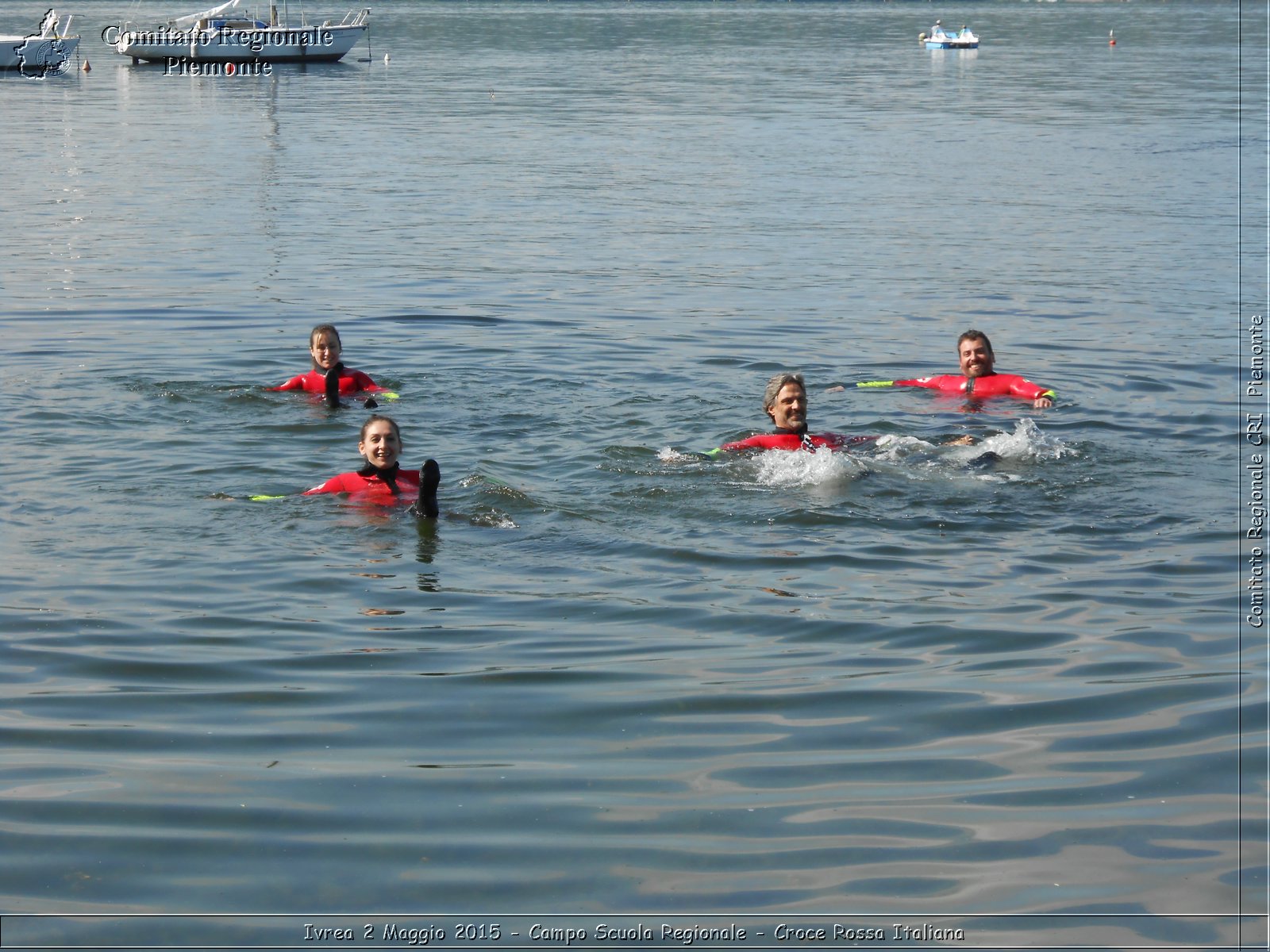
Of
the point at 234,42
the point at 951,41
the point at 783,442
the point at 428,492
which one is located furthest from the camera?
the point at 951,41

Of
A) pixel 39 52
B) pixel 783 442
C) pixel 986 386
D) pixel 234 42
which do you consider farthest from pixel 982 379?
pixel 234 42

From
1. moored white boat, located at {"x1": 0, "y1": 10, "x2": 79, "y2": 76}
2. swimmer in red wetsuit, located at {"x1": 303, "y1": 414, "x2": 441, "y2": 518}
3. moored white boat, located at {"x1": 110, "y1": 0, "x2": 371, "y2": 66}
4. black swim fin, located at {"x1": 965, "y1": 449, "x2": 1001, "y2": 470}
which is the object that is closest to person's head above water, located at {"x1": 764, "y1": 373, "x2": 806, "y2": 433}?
black swim fin, located at {"x1": 965, "y1": 449, "x2": 1001, "y2": 470}

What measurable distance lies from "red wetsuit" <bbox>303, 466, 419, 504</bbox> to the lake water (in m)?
0.14

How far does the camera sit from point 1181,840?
652 centimetres

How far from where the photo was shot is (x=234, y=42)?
252ft

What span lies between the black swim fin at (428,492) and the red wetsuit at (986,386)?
5.90 m

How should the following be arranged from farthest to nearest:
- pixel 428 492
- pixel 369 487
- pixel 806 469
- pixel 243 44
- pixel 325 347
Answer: pixel 243 44
pixel 325 347
pixel 806 469
pixel 369 487
pixel 428 492

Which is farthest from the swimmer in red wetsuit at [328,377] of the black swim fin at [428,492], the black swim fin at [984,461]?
→ the black swim fin at [984,461]

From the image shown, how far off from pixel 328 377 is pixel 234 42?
67.9 meters

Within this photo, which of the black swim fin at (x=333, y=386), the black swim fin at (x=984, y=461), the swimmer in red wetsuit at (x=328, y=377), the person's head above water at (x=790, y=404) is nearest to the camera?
the black swim fin at (x=984, y=461)

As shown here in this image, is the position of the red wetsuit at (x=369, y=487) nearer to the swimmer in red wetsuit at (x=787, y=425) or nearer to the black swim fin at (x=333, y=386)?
the swimmer in red wetsuit at (x=787, y=425)

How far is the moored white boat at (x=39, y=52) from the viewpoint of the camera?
69938 mm

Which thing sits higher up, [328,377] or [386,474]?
[328,377]

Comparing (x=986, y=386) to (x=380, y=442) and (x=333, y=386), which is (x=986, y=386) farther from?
(x=380, y=442)
